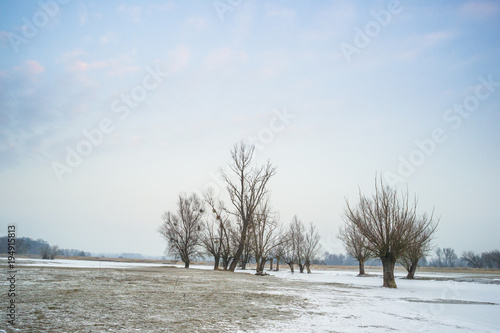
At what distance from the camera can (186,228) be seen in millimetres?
45469

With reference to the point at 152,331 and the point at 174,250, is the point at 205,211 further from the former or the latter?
the point at 152,331

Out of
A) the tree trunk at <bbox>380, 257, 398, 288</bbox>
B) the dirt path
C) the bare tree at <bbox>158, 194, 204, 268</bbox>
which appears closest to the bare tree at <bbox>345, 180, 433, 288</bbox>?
the tree trunk at <bbox>380, 257, 398, 288</bbox>

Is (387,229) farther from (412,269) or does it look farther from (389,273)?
(412,269)

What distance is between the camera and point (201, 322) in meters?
5.72

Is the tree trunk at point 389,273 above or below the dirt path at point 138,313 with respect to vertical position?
below

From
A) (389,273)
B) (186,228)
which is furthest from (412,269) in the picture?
(186,228)

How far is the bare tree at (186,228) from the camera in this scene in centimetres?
4556

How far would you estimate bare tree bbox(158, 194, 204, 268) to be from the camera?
45562 mm

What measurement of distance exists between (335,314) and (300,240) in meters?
51.9

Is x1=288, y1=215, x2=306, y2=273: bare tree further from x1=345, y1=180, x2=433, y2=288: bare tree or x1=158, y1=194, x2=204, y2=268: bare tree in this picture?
x1=345, y1=180, x2=433, y2=288: bare tree

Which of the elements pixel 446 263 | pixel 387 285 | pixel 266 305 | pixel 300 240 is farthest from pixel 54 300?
pixel 446 263

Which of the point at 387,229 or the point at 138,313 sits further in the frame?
the point at 387,229

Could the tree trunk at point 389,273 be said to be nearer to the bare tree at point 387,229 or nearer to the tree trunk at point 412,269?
the bare tree at point 387,229

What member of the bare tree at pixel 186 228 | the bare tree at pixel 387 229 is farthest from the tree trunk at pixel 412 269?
the bare tree at pixel 186 228
